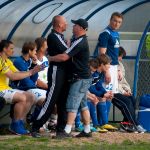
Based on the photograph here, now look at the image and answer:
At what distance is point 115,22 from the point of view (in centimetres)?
1445

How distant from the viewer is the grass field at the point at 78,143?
11586mm

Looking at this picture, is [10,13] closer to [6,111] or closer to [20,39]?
[20,39]

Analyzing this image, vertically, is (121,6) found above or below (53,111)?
above

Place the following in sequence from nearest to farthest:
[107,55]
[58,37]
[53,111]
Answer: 1. [58,37]
2. [53,111]
3. [107,55]

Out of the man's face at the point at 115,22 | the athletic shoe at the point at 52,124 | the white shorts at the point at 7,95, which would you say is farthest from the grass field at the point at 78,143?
the man's face at the point at 115,22

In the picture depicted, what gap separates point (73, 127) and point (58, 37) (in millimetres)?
2022

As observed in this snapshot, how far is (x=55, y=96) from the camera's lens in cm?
1267

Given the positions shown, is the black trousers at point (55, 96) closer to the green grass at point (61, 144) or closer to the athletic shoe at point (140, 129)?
the green grass at point (61, 144)

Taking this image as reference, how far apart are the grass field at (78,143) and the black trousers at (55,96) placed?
351mm

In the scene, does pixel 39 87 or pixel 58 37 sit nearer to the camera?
pixel 58 37

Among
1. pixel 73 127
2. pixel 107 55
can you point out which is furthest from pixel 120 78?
pixel 73 127

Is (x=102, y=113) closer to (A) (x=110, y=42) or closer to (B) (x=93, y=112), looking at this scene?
(B) (x=93, y=112)

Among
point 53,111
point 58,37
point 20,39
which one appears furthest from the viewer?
point 20,39

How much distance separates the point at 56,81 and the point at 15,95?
2.75 ft
